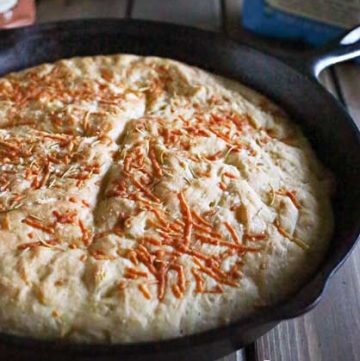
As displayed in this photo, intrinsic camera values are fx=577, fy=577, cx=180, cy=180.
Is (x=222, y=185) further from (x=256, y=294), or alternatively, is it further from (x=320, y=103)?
(x=320, y=103)

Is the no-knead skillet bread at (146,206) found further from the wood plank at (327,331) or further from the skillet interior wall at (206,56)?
the wood plank at (327,331)

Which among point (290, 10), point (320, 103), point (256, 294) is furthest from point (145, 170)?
point (290, 10)

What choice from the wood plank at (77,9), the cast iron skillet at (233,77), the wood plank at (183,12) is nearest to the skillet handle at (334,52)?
the cast iron skillet at (233,77)

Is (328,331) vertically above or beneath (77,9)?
beneath

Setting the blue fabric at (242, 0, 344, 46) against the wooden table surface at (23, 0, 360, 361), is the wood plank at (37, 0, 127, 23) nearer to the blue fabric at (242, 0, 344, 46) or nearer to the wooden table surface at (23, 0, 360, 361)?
the blue fabric at (242, 0, 344, 46)

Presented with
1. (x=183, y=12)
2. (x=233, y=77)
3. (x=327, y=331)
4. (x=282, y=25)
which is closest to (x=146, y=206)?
(x=327, y=331)

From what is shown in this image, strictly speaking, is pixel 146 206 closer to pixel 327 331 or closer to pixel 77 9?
pixel 327 331

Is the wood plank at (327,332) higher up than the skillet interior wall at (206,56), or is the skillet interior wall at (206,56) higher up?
the skillet interior wall at (206,56)

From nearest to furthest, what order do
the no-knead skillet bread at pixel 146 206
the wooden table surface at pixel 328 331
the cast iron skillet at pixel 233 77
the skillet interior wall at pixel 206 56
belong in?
the cast iron skillet at pixel 233 77, the no-knead skillet bread at pixel 146 206, the wooden table surface at pixel 328 331, the skillet interior wall at pixel 206 56
